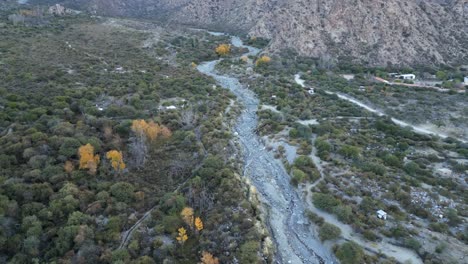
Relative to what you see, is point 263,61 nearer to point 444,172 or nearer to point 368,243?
point 444,172

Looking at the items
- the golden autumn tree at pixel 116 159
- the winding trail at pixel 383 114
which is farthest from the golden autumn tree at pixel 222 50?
the golden autumn tree at pixel 116 159

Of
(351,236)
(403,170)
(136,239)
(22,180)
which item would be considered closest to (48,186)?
(22,180)

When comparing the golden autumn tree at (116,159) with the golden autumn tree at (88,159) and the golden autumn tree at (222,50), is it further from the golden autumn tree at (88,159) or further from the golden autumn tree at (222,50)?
the golden autumn tree at (222,50)

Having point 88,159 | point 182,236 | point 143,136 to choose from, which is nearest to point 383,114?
point 143,136

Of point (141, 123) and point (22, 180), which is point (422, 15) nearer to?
point (141, 123)

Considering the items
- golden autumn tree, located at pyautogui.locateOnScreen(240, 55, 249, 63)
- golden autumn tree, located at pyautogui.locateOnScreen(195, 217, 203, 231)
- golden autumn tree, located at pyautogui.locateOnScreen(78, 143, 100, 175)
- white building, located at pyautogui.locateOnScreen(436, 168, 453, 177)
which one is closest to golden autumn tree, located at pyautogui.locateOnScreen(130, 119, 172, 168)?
golden autumn tree, located at pyautogui.locateOnScreen(78, 143, 100, 175)
